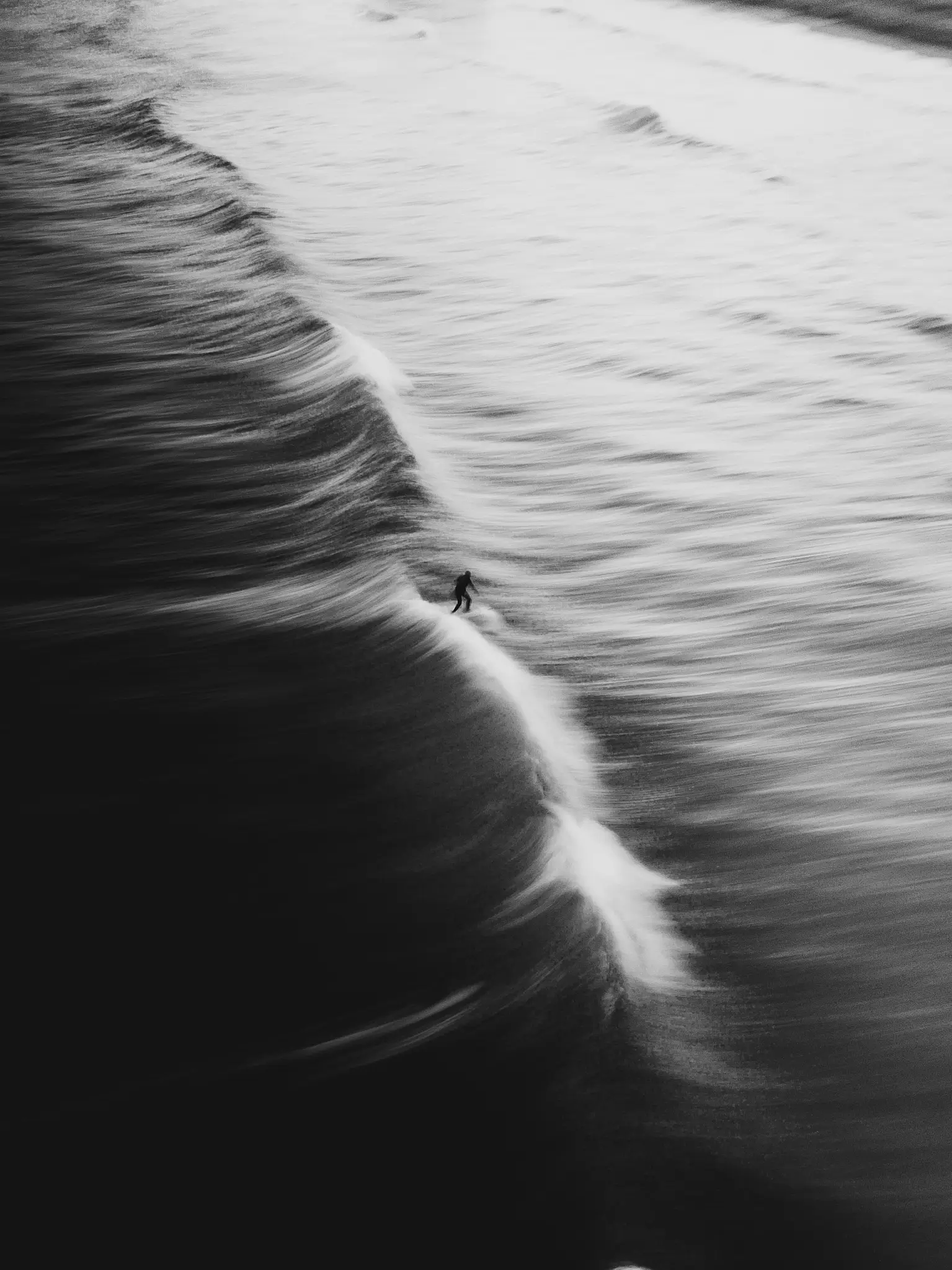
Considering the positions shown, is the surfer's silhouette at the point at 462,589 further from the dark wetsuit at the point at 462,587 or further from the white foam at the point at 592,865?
the white foam at the point at 592,865

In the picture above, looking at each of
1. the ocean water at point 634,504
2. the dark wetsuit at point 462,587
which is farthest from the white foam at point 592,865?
the dark wetsuit at point 462,587

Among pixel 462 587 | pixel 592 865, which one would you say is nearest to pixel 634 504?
pixel 462 587

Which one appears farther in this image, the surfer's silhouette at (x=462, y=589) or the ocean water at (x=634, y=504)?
the surfer's silhouette at (x=462, y=589)

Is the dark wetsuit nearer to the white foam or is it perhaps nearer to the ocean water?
the ocean water

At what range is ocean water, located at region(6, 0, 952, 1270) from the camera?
5.40m

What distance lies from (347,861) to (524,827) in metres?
0.79

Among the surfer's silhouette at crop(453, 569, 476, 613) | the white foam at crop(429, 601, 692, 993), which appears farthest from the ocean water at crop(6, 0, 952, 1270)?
the surfer's silhouette at crop(453, 569, 476, 613)

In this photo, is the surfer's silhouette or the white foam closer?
the white foam

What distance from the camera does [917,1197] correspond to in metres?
4.47

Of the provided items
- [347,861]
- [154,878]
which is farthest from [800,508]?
[154,878]

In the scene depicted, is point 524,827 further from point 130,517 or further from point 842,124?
point 842,124

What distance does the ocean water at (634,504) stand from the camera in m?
5.40

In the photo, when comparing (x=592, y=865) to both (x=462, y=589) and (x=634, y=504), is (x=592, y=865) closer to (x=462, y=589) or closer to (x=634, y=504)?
(x=462, y=589)

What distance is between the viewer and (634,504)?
9477 mm
